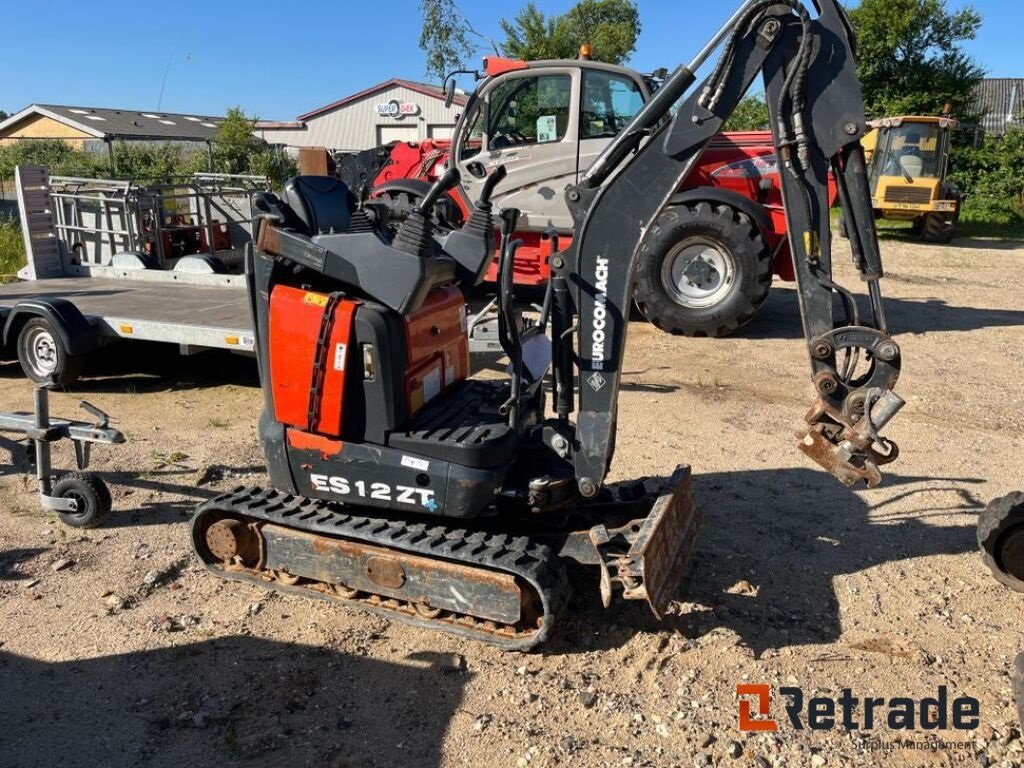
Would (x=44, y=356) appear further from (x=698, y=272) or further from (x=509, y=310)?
(x=698, y=272)

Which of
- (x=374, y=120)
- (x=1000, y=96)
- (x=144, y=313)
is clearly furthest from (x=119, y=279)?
(x=1000, y=96)

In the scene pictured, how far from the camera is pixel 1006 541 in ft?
14.4

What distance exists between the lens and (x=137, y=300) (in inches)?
329

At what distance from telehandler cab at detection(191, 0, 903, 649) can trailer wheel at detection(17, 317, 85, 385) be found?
3.85 meters

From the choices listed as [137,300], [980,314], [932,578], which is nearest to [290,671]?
[932,578]

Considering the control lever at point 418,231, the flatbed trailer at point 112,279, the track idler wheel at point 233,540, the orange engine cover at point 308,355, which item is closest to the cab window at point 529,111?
the flatbed trailer at point 112,279

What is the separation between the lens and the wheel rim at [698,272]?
9445mm

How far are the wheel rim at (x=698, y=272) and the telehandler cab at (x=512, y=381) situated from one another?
18.3 feet

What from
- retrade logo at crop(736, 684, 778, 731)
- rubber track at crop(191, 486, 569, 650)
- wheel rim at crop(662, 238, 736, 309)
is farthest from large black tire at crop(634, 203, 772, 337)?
retrade logo at crop(736, 684, 778, 731)

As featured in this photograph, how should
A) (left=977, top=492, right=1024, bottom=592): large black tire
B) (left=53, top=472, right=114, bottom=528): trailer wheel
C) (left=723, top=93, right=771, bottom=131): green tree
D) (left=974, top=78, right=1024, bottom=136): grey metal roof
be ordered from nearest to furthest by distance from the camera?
(left=977, top=492, right=1024, bottom=592): large black tire → (left=53, top=472, right=114, bottom=528): trailer wheel → (left=723, top=93, right=771, bottom=131): green tree → (left=974, top=78, right=1024, bottom=136): grey metal roof

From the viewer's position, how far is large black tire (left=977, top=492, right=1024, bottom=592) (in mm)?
4344

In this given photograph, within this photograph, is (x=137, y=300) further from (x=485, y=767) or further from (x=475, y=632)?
(x=485, y=767)

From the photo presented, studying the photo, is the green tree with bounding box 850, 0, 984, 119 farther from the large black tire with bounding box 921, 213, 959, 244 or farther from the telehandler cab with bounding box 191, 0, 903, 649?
the telehandler cab with bounding box 191, 0, 903, 649

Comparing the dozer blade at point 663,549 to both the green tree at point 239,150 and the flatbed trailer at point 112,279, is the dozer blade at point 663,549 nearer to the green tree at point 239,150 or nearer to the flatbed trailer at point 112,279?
the flatbed trailer at point 112,279
